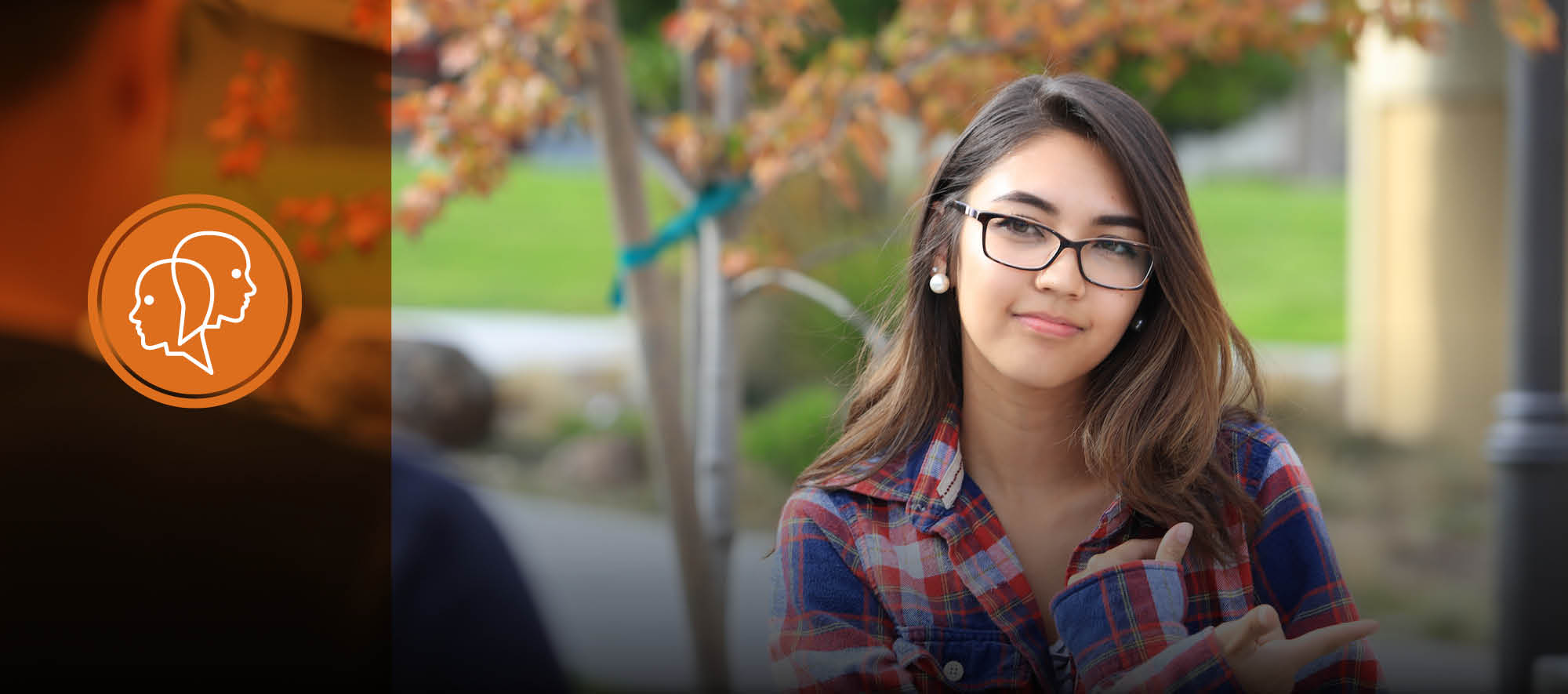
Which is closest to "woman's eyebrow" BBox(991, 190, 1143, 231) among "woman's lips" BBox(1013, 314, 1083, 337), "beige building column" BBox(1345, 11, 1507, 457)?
"woman's lips" BBox(1013, 314, 1083, 337)

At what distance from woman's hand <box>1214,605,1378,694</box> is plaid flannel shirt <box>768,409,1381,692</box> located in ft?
0.10

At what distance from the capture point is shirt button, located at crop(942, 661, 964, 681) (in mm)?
1486

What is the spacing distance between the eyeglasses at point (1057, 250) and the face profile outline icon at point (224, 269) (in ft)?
2.51

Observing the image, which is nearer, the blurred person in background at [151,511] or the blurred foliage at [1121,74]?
the blurred person in background at [151,511]

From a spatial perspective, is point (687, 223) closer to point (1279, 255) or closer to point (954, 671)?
point (954, 671)

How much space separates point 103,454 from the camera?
85cm

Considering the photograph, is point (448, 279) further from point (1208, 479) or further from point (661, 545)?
point (1208, 479)

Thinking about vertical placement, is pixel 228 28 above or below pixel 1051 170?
above

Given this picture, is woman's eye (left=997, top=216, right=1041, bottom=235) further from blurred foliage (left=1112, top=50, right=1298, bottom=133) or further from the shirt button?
blurred foliage (left=1112, top=50, right=1298, bottom=133)

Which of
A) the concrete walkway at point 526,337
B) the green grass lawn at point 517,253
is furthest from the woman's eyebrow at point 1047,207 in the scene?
the green grass lawn at point 517,253

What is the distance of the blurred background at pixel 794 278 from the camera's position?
3.47m

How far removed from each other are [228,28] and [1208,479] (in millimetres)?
1203

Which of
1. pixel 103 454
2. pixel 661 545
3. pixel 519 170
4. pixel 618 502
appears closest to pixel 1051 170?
pixel 103 454

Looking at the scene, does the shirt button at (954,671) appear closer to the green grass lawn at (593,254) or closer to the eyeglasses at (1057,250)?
the eyeglasses at (1057,250)
